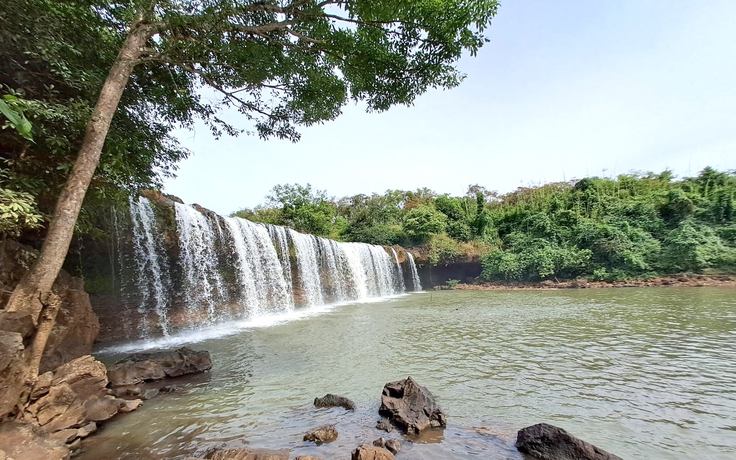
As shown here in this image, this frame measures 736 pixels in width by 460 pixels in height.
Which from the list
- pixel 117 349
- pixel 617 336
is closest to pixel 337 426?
pixel 617 336

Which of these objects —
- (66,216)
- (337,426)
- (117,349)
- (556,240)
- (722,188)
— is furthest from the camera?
(556,240)

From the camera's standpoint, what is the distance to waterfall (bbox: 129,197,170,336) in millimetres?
9148

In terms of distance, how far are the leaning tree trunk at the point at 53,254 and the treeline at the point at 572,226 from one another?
1992 centimetres

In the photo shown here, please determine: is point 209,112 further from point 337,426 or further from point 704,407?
point 704,407

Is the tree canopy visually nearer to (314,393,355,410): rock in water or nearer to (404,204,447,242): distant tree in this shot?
(314,393,355,410): rock in water

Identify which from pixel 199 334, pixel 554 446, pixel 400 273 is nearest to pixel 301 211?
pixel 400 273

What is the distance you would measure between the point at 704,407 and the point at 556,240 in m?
20.5

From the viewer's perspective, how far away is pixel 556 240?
21.8m

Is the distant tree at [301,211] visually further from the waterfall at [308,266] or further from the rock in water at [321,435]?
the rock in water at [321,435]

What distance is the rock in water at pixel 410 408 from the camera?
322cm

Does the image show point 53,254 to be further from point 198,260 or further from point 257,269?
point 257,269

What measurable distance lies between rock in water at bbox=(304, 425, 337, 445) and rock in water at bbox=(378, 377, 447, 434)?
25.0 inches

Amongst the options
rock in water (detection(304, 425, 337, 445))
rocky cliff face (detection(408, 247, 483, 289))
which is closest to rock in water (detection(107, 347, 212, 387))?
rock in water (detection(304, 425, 337, 445))

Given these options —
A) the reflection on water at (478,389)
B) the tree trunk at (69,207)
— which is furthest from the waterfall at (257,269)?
the tree trunk at (69,207)
